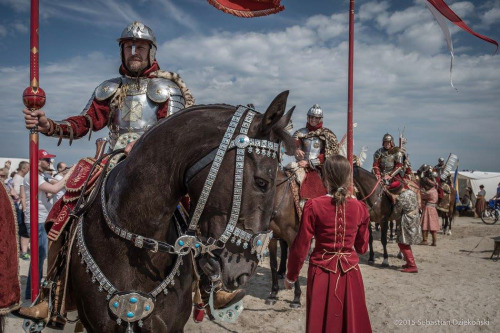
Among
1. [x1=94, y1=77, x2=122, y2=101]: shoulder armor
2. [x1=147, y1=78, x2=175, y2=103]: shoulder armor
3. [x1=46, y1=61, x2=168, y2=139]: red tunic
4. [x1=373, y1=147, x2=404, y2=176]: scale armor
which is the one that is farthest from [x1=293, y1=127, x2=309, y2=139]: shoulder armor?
[x1=94, y1=77, x2=122, y2=101]: shoulder armor

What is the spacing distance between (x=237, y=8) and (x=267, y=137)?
2503 mm

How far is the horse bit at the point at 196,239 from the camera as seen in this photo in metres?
1.80

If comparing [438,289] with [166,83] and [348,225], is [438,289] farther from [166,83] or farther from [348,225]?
[166,83]

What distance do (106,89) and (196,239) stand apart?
1.93m

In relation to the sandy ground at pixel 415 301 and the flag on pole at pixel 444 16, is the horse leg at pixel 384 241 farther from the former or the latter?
the flag on pole at pixel 444 16

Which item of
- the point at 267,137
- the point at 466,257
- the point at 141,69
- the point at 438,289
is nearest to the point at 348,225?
the point at 267,137

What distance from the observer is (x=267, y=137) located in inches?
77.9

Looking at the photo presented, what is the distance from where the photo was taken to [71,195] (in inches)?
106

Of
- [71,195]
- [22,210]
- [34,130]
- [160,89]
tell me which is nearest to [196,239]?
[71,195]

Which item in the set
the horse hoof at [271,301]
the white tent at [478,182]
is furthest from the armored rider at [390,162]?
the white tent at [478,182]

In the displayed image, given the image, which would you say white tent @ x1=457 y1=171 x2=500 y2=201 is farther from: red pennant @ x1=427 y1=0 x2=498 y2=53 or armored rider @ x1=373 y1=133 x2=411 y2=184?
red pennant @ x1=427 y1=0 x2=498 y2=53

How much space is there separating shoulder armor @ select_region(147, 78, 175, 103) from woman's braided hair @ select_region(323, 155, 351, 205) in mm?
1586

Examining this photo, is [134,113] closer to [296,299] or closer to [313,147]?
[296,299]

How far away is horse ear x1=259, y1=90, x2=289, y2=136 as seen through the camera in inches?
75.1
